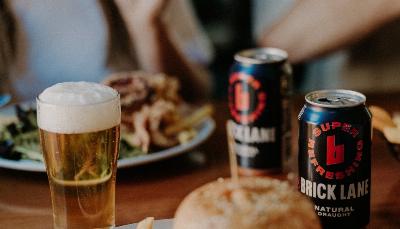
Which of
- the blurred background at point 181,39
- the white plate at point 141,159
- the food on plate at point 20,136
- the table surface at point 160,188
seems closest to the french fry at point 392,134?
the table surface at point 160,188

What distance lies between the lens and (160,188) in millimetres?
1376

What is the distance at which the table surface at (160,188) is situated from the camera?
1.25m

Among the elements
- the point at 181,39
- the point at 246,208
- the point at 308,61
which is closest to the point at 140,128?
the point at 246,208

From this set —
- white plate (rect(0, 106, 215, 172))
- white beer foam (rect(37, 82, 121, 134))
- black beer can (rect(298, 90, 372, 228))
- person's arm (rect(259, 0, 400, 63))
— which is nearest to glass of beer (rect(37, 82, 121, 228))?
white beer foam (rect(37, 82, 121, 134))

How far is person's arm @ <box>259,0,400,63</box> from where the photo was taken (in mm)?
2385

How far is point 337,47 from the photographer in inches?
95.6

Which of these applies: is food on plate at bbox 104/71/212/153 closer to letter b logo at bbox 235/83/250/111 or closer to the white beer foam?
letter b logo at bbox 235/83/250/111

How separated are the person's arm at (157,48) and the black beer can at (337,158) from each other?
1131mm

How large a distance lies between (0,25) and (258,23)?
892 mm

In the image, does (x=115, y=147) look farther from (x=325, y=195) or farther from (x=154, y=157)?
(x=325, y=195)

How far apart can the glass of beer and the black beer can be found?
32cm

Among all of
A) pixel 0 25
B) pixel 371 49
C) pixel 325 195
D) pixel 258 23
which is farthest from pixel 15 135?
pixel 371 49

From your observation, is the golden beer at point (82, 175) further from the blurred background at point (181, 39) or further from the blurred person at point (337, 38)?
the blurred person at point (337, 38)

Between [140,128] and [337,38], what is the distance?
112 cm
